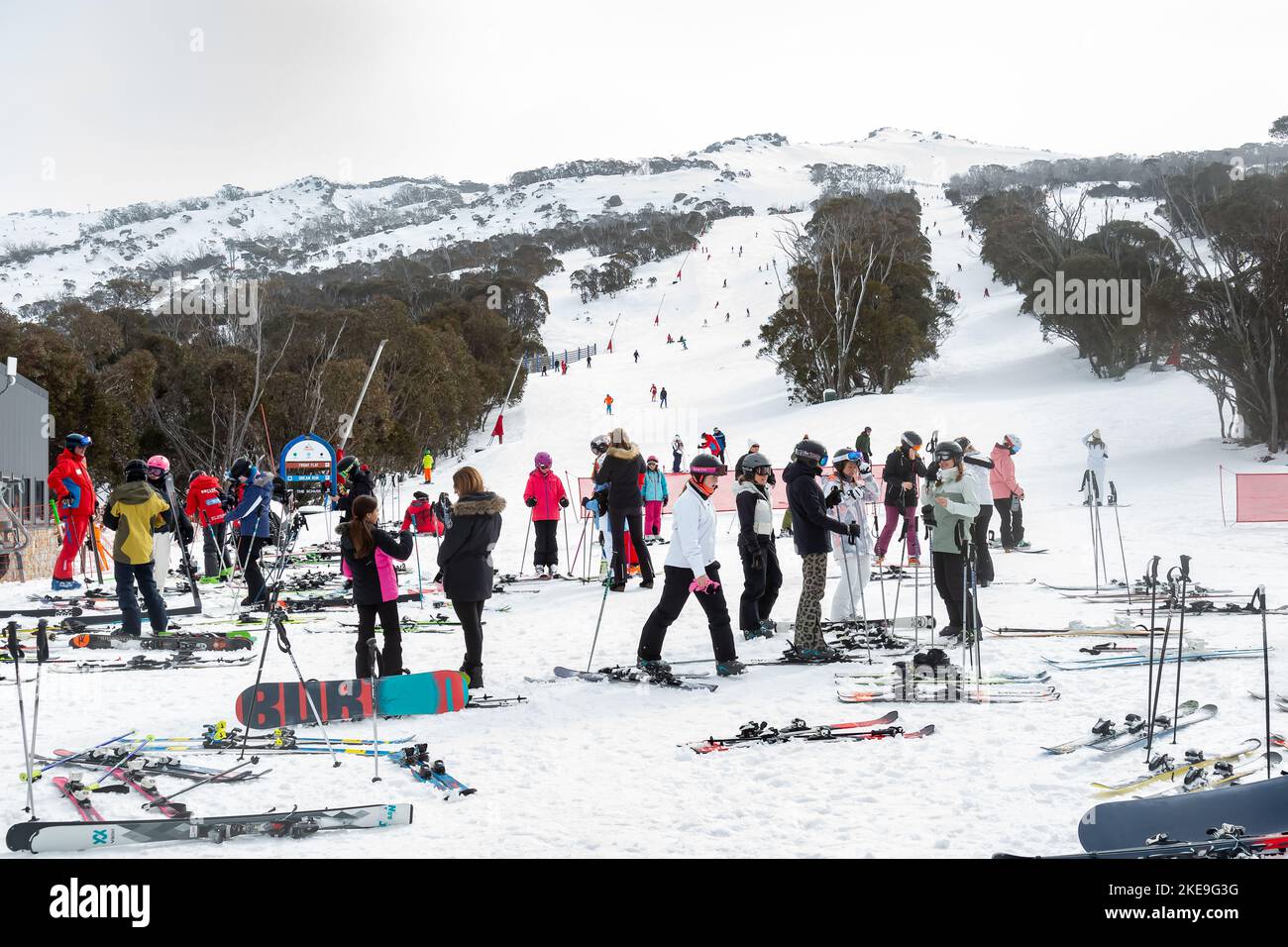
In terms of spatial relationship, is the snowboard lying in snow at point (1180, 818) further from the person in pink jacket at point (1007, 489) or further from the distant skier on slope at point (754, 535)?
the person in pink jacket at point (1007, 489)

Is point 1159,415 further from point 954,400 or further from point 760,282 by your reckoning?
point 760,282

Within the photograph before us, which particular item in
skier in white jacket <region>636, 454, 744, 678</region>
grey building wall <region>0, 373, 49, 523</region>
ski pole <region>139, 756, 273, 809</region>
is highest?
grey building wall <region>0, 373, 49, 523</region>

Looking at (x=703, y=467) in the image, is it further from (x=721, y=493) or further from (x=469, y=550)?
(x=721, y=493)

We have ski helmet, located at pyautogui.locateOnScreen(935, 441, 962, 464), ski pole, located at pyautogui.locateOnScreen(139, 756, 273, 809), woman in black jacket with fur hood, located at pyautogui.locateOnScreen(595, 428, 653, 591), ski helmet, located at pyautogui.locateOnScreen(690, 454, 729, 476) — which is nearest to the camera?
ski pole, located at pyautogui.locateOnScreen(139, 756, 273, 809)

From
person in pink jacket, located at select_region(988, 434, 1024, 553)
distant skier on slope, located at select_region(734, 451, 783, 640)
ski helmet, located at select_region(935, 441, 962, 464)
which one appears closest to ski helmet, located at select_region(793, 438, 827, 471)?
distant skier on slope, located at select_region(734, 451, 783, 640)

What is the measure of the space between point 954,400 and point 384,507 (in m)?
21.2

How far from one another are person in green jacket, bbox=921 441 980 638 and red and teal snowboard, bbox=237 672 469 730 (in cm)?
385

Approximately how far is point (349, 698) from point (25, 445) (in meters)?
16.8

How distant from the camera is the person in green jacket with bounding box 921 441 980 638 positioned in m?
8.15

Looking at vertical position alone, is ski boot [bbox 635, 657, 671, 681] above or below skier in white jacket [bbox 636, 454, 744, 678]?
below

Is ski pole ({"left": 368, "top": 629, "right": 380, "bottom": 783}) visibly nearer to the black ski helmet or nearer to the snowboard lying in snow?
the black ski helmet

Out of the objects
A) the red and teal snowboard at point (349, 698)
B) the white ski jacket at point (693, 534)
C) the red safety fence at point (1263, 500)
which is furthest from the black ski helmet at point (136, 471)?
the red safety fence at point (1263, 500)

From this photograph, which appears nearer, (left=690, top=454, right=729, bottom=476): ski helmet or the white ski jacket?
the white ski jacket
